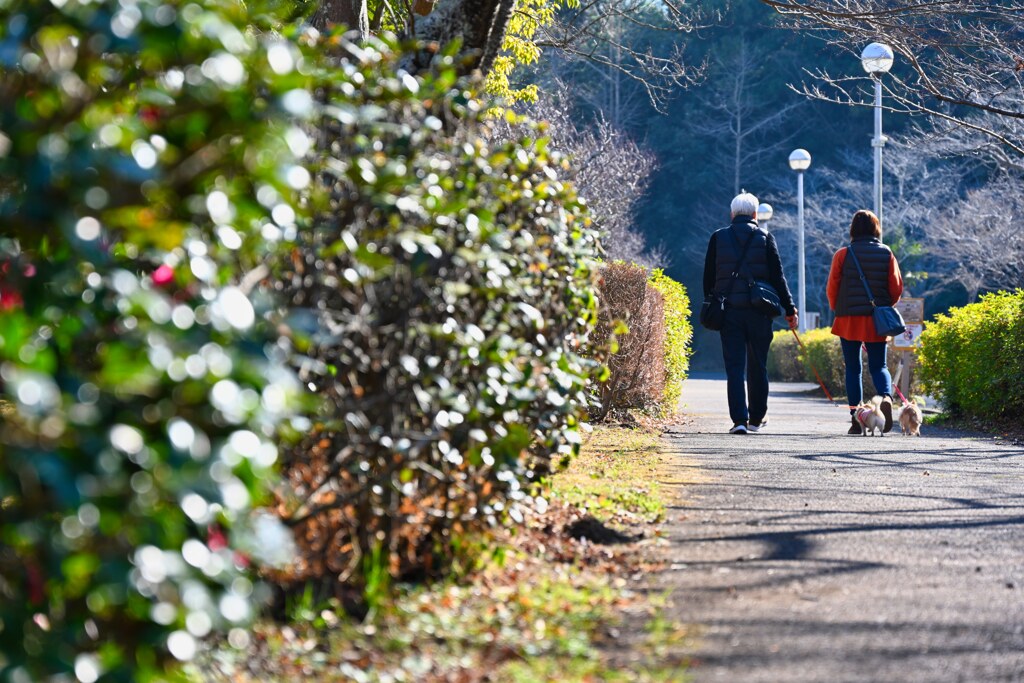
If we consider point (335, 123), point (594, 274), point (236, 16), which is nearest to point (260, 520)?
point (236, 16)

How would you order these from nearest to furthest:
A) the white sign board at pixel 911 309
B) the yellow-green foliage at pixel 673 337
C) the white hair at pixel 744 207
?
the white hair at pixel 744 207
the yellow-green foliage at pixel 673 337
the white sign board at pixel 911 309

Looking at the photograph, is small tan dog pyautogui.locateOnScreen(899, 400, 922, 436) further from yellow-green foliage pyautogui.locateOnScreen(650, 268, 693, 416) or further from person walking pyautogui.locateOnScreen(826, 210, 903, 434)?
yellow-green foliage pyautogui.locateOnScreen(650, 268, 693, 416)

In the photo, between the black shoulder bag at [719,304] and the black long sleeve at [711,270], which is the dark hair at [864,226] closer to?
the black shoulder bag at [719,304]

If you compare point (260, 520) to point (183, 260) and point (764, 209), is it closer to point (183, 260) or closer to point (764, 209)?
point (183, 260)

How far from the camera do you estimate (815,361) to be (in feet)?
90.9

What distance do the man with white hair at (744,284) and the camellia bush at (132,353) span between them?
8257 millimetres

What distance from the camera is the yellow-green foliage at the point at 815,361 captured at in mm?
24359

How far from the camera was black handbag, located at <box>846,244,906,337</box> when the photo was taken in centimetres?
1063

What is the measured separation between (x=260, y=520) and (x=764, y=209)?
34576 mm

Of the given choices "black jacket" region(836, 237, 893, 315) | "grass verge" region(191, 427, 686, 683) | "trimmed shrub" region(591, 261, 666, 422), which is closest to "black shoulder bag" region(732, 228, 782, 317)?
"black jacket" region(836, 237, 893, 315)

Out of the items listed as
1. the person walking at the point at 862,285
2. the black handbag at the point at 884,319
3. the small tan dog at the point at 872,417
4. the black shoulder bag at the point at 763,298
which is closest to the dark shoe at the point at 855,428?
the small tan dog at the point at 872,417

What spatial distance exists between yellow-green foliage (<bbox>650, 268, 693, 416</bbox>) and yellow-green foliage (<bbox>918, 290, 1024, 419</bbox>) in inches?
117

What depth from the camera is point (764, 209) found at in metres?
35.8

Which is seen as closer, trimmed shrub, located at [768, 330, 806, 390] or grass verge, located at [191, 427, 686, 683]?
grass verge, located at [191, 427, 686, 683]
